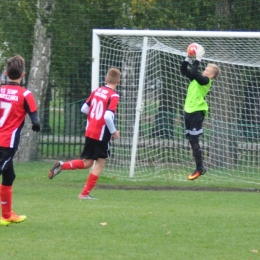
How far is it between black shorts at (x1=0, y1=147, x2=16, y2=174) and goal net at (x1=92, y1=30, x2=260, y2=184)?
209 inches

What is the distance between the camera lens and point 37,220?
8.20m

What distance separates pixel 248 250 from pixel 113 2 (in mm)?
9594

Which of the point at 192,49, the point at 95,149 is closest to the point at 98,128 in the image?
the point at 95,149

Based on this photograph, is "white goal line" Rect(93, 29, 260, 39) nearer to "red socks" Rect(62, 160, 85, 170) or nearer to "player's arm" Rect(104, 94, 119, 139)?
"player's arm" Rect(104, 94, 119, 139)

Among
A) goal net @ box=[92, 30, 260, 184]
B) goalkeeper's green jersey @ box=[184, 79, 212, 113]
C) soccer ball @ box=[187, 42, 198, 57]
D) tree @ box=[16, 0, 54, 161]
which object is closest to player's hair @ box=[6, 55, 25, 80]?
soccer ball @ box=[187, 42, 198, 57]

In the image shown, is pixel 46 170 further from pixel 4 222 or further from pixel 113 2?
pixel 4 222

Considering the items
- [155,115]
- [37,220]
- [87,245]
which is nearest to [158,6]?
[155,115]

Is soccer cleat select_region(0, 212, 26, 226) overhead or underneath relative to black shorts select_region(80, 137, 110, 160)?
underneath

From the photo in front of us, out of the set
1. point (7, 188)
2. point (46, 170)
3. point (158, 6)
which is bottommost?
point (46, 170)

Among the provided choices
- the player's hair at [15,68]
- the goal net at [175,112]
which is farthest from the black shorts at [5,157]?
the goal net at [175,112]

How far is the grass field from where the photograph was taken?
21.3 feet

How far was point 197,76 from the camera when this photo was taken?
11055mm

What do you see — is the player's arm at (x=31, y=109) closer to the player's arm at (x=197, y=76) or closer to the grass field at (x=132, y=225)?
the grass field at (x=132, y=225)

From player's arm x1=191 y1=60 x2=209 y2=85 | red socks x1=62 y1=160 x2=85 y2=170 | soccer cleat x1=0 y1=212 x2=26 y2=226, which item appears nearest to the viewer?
soccer cleat x1=0 y1=212 x2=26 y2=226
